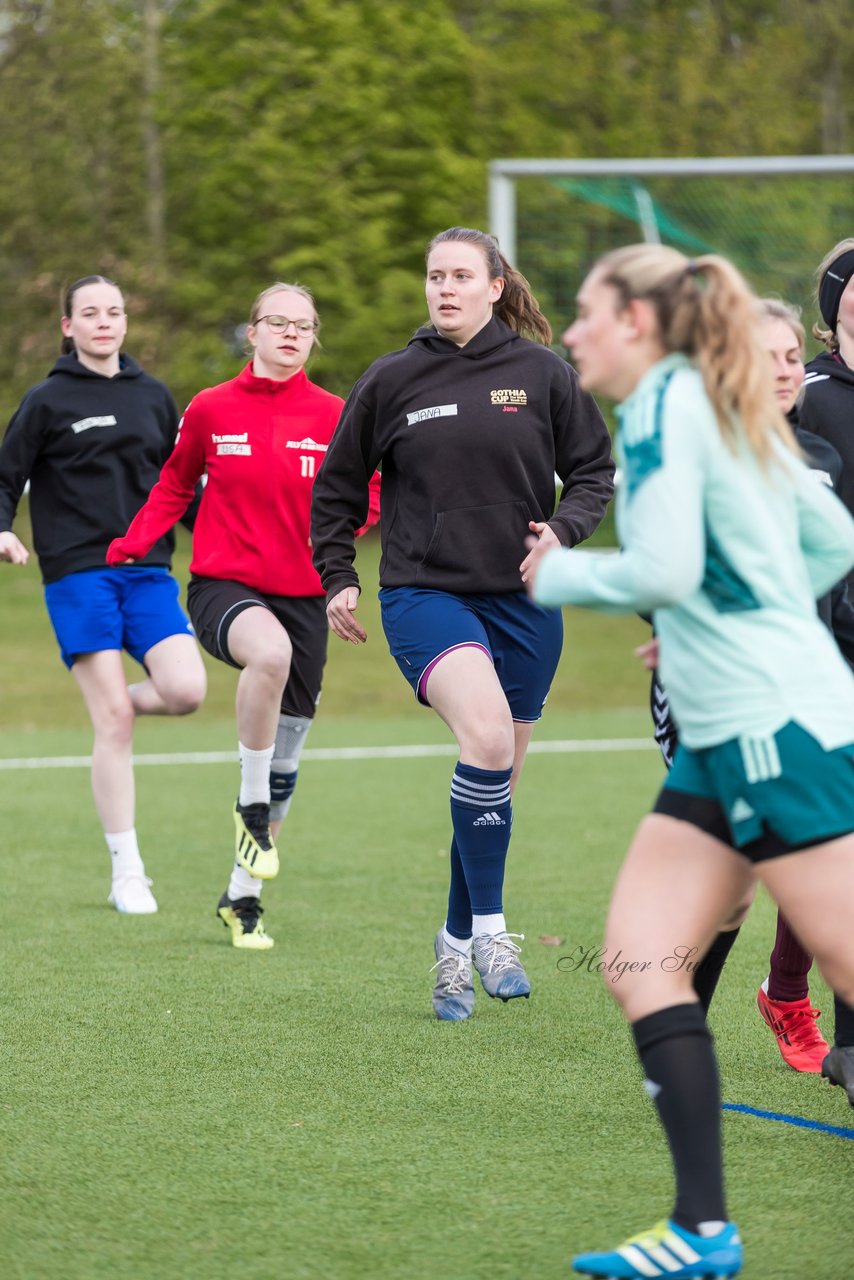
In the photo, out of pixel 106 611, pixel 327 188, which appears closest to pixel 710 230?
pixel 327 188

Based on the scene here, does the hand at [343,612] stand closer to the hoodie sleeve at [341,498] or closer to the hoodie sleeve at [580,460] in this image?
the hoodie sleeve at [341,498]

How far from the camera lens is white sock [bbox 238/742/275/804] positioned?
632 centimetres

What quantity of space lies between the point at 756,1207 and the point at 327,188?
24.1 m

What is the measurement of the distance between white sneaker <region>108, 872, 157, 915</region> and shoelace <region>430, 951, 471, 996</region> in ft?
6.45

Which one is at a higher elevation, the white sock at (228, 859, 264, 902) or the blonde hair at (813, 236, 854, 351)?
the blonde hair at (813, 236, 854, 351)

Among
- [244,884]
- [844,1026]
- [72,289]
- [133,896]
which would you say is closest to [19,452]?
[72,289]

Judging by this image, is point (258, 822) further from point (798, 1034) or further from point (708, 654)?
point (708, 654)

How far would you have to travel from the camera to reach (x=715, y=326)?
3.01 meters

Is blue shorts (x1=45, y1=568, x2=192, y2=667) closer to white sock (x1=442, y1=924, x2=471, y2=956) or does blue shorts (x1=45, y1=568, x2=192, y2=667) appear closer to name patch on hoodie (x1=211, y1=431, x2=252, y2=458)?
name patch on hoodie (x1=211, y1=431, x2=252, y2=458)

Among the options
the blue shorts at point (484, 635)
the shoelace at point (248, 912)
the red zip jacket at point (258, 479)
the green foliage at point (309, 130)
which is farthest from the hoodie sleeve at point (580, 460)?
the green foliage at point (309, 130)

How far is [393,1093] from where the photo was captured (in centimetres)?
445

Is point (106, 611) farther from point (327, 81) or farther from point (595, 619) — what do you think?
point (327, 81)

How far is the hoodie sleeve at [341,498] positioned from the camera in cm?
543

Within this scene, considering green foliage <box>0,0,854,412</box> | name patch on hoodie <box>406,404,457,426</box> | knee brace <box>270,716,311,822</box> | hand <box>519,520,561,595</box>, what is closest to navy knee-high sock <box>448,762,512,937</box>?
hand <box>519,520,561,595</box>
